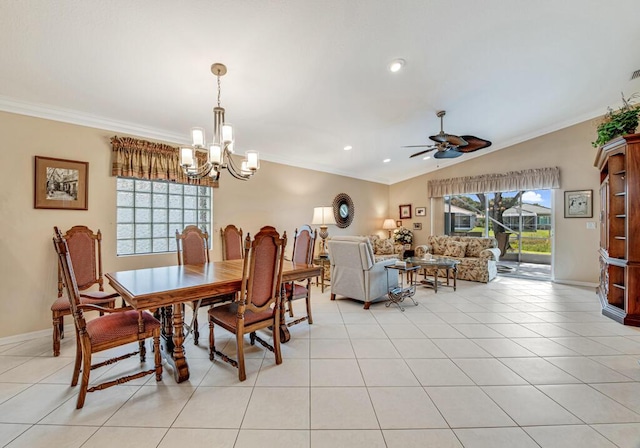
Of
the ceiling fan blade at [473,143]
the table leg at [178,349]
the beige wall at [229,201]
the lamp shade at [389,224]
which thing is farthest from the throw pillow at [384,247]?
the table leg at [178,349]

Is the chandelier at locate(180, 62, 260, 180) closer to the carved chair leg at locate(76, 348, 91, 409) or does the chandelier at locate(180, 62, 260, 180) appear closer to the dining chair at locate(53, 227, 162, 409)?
the dining chair at locate(53, 227, 162, 409)

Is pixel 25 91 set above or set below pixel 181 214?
above

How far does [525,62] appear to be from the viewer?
309cm

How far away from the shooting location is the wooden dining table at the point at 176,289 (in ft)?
6.15

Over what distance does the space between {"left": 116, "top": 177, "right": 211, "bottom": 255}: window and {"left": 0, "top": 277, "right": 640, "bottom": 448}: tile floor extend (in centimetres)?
125

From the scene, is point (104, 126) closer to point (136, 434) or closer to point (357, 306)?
point (136, 434)

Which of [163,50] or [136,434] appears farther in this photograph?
[163,50]

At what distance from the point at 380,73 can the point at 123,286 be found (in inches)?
124

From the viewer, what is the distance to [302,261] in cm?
347

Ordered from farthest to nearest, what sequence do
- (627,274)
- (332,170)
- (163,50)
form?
(332,170) < (627,274) < (163,50)

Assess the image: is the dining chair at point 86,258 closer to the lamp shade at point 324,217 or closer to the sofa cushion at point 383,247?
the lamp shade at point 324,217

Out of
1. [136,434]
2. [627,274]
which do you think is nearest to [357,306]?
[136,434]

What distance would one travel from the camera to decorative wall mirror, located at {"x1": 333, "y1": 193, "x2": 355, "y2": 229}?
6.48 metres

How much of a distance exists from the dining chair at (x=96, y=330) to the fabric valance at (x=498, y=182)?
6.86m
